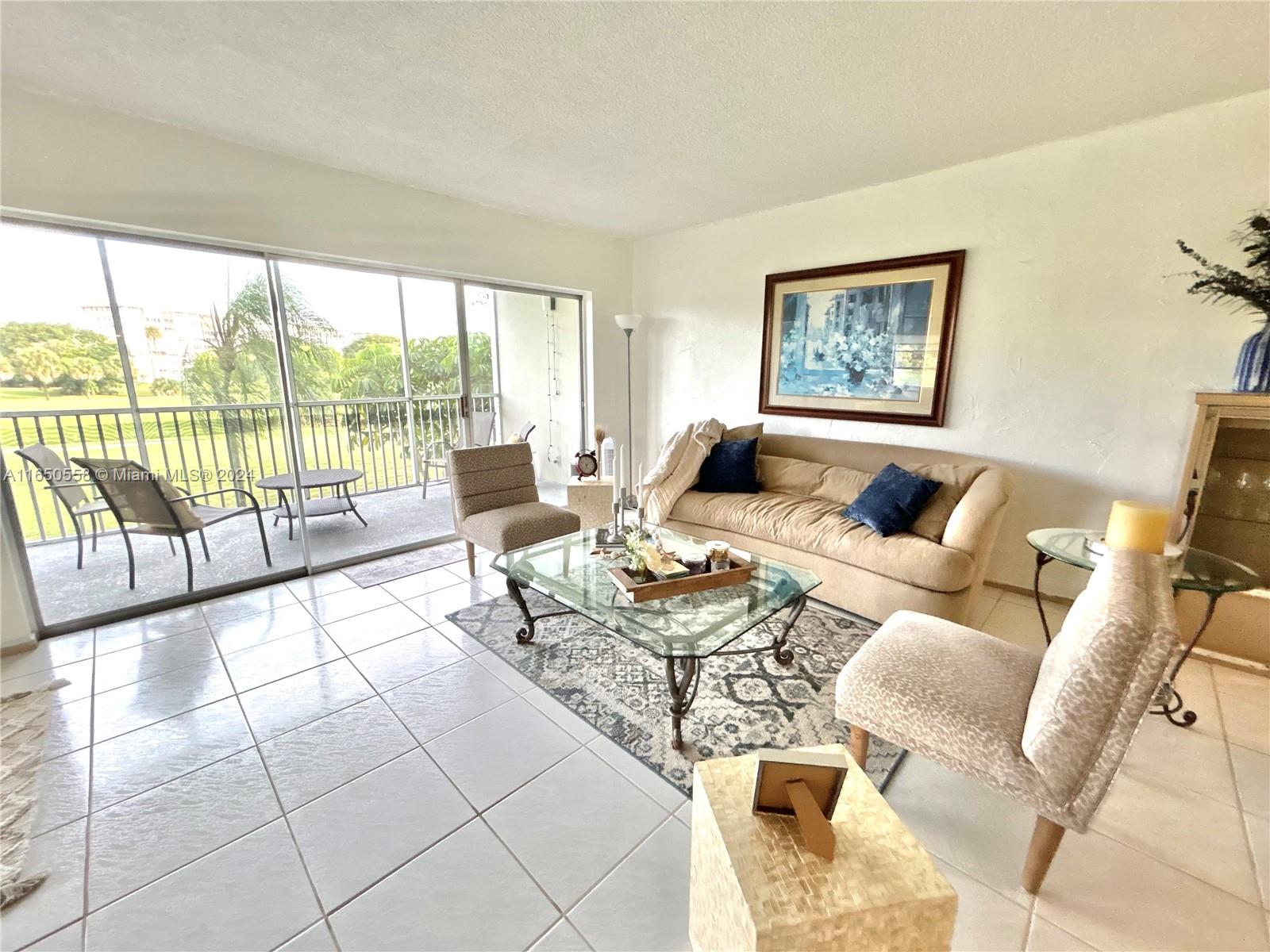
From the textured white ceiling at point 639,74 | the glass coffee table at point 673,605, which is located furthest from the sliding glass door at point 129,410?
the glass coffee table at point 673,605

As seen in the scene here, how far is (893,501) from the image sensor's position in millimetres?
2582

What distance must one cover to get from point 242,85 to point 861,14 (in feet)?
7.63

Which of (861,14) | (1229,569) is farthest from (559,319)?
(1229,569)

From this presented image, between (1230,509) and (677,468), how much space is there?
2.63m

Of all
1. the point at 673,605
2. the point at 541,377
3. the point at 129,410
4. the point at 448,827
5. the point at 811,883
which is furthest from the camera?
the point at 541,377

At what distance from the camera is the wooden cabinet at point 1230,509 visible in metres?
2.06

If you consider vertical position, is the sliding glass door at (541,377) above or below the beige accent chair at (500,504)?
above

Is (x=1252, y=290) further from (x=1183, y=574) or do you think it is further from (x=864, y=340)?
(x=864, y=340)

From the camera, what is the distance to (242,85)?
6.49 ft

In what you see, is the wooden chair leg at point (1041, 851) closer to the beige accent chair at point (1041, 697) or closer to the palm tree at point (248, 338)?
the beige accent chair at point (1041, 697)

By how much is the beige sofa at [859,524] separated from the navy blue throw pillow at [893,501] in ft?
0.15

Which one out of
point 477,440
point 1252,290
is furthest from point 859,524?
point 477,440

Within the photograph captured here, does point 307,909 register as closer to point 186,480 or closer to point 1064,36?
point 186,480

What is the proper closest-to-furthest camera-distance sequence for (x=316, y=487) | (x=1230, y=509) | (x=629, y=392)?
(x=1230, y=509)
(x=316, y=487)
(x=629, y=392)
